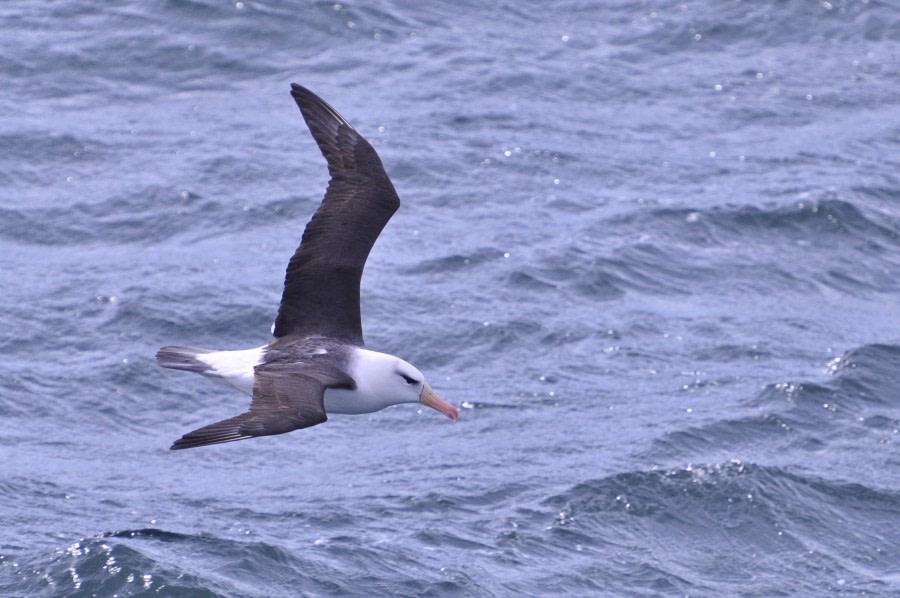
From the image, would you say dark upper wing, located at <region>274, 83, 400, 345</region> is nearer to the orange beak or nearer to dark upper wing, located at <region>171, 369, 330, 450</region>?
the orange beak

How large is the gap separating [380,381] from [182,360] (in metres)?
1.41

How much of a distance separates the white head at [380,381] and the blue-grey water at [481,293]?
1.91 m

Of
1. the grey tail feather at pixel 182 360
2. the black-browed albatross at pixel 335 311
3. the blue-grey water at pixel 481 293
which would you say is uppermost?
the black-browed albatross at pixel 335 311

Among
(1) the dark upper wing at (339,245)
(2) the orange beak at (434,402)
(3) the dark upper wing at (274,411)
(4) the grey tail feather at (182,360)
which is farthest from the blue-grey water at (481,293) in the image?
(3) the dark upper wing at (274,411)

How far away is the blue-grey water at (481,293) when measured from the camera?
13.6 metres

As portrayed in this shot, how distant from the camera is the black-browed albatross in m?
11.2

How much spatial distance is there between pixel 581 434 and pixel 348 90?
7201mm

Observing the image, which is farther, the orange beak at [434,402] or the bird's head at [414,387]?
the orange beak at [434,402]

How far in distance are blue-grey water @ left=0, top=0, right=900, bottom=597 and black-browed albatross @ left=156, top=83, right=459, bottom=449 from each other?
1.83 m

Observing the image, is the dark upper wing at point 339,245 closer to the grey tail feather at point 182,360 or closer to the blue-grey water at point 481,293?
the grey tail feather at point 182,360

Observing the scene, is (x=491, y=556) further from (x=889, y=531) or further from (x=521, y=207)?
(x=521, y=207)

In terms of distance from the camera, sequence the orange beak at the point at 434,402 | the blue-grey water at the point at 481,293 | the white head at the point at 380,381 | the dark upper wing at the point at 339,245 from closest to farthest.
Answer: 1. the white head at the point at 380,381
2. the orange beak at the point at 434,402
3. the dark upper wing at the point at 339,245
4. the blue-grey water at the point at 481,293

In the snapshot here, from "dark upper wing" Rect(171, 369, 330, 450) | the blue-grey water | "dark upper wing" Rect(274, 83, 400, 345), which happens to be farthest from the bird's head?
the blue-grey water

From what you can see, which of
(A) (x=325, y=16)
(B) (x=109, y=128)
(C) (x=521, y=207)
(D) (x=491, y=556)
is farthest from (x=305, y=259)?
(A) (x=325, y=16)
